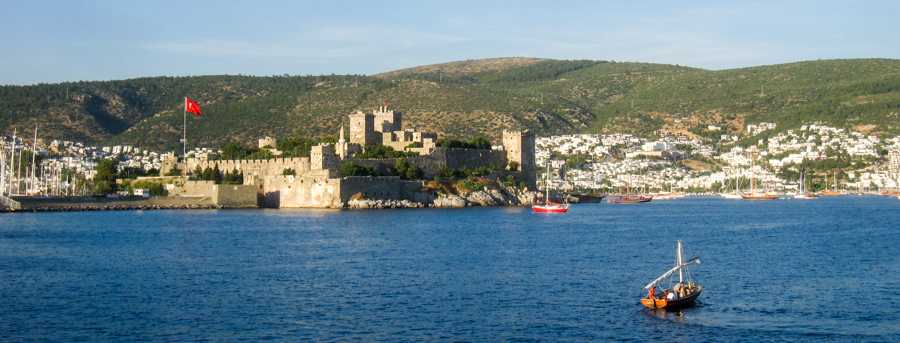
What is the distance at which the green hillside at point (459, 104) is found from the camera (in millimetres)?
87562

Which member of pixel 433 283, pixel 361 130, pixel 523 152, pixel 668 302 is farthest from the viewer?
pixel 523 152

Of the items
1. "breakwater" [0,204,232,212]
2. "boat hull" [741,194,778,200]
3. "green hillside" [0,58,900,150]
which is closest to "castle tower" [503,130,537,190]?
"breakwater" [0,204,232,212]

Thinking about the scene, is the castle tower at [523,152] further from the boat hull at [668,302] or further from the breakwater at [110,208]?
the boat hull at [668,302]

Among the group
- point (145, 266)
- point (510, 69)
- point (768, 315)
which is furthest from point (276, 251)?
point (510, 69)

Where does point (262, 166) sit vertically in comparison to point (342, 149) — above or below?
below

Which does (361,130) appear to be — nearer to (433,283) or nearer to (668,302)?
(433,283)

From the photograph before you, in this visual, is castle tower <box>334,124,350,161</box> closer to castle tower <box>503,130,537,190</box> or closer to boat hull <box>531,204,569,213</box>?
boat hull <box>531,204,569,213</box>

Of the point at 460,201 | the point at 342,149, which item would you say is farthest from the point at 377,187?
the point at 460,201

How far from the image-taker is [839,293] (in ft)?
61.4

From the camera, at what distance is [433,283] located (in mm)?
20219

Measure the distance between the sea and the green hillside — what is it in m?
48.7

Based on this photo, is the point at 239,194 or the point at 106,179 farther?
the point at 106,179

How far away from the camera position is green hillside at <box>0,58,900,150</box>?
3447 inches

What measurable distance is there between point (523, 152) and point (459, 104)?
3809cm
